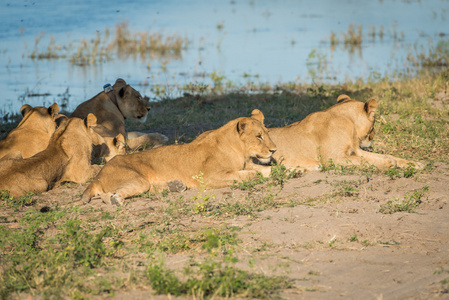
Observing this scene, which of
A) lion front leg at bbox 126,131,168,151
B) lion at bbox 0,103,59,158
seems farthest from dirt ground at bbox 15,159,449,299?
lion front leg at bbox 126,131,168,151

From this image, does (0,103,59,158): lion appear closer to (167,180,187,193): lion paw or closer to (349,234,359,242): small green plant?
(167,180,187,193): lion paw

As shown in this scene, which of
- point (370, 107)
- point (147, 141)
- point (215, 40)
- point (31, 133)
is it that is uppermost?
point (370, 107)

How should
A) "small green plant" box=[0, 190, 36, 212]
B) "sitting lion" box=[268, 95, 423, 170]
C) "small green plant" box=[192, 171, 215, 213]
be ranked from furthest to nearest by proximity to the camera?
"sitting lion" box=[268, 95, 423, 170] < "small green plant" box=[0, 190, 36, 212] < "small green plant" box=[192, 171, 215, 213]

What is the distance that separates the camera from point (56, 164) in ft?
25.8

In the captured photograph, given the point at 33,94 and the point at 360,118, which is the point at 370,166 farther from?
the point at 33,94

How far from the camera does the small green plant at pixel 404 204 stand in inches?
240

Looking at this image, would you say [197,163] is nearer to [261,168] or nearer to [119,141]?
[261,168]

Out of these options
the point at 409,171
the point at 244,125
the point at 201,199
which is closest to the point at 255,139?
the point at 244,125

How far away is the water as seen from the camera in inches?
685

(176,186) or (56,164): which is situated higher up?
(56,164)

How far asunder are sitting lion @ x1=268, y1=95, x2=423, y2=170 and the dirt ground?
0.49 meters

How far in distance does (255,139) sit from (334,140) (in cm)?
120

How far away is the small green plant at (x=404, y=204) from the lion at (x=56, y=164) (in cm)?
405

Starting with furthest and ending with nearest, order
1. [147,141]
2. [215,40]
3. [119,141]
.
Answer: [215,40] → [147,141] → [119,141]
